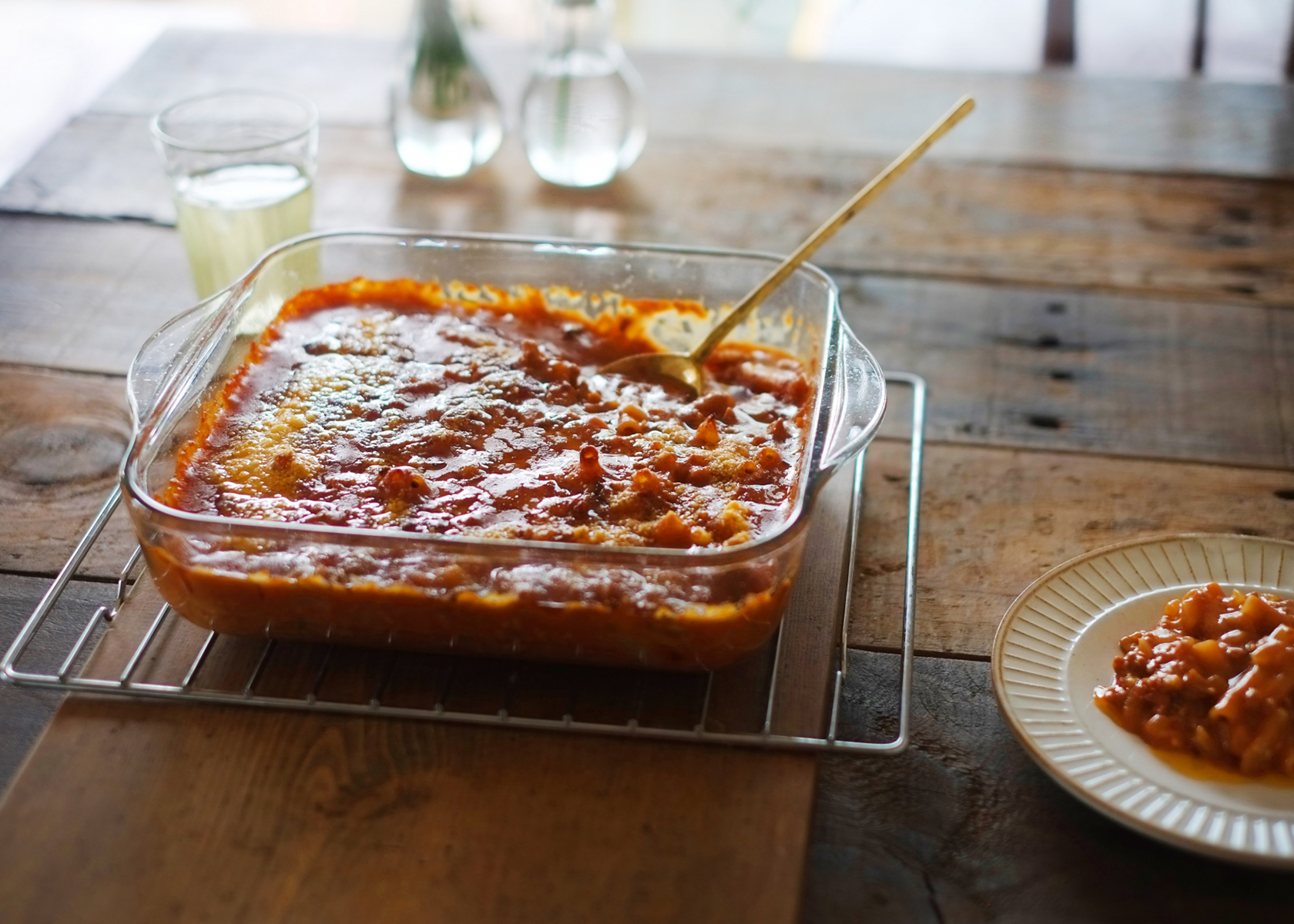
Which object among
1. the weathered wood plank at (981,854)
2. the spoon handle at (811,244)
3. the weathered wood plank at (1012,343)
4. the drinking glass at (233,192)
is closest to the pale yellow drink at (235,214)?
the drinking glass at (233,192)

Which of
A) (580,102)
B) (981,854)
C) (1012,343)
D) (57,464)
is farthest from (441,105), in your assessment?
(981,854)

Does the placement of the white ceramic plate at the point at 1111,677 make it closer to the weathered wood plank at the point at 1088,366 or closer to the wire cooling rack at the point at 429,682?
the wire cooling rack at the point at 429,682

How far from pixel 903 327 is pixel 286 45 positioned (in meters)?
1.43

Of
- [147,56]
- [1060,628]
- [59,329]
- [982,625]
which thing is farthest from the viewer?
[147,56]

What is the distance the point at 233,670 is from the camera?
118cm

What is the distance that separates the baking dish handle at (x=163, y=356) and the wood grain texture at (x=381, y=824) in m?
0.31

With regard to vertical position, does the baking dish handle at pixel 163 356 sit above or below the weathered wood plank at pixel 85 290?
above

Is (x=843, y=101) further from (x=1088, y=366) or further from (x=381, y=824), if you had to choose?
→ (x=381, y=824)

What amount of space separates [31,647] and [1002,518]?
103 centimetres

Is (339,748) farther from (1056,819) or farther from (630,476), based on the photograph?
(1056,819)

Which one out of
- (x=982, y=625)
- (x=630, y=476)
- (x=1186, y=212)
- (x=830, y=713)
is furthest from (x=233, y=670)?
(x=1186, y=212)

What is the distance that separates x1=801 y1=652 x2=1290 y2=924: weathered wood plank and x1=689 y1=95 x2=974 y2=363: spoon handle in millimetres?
489

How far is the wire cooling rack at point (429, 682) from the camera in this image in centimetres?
112

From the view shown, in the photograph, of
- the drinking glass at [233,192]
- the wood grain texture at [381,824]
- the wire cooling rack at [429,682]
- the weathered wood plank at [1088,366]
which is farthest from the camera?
the drinking glass at [233,192]
